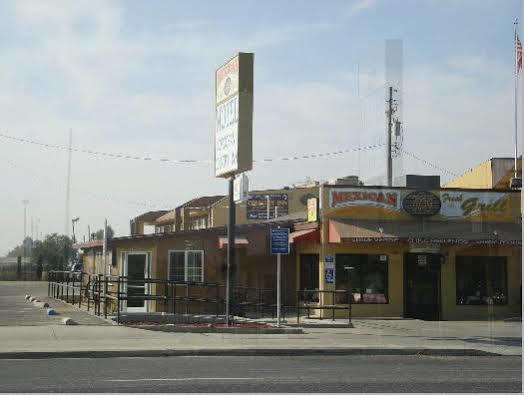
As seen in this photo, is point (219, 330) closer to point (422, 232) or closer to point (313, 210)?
point (313, 210)

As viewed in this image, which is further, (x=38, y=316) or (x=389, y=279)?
(x=389, y=279)

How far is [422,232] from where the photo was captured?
27.4m

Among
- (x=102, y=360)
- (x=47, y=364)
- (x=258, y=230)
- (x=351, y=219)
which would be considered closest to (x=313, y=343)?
(x=102, y=360)

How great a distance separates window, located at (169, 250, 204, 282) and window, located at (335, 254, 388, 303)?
525 centimetres

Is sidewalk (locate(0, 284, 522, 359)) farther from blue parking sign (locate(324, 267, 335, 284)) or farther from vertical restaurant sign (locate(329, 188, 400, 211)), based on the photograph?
vertical restaurant sign (locate(329, 188, 400, 211))

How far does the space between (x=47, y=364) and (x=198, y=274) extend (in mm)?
15217

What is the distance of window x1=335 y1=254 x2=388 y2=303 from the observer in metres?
27.8

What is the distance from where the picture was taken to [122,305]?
1102 inches

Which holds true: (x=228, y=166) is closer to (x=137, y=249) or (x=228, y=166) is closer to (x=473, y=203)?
(x=137, y=249)

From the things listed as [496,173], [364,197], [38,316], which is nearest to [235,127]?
[364,197]

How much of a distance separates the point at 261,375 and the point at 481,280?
1772 centimetres

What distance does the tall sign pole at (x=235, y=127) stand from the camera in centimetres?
2150

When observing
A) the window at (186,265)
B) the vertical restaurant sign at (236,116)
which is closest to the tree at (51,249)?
the window at (186,265)

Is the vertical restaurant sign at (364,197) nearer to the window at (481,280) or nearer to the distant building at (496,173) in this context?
the window at (481,280)
